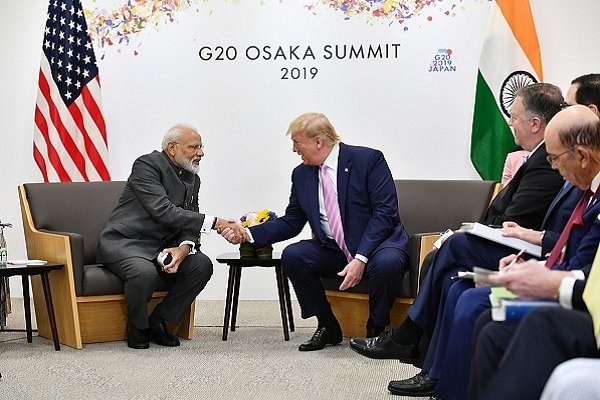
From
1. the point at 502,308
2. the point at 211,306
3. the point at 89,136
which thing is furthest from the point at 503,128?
the point at 502,308

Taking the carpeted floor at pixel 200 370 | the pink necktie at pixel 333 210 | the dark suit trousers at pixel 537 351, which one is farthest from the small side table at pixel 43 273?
the dark suit trousers at pixel 537 351

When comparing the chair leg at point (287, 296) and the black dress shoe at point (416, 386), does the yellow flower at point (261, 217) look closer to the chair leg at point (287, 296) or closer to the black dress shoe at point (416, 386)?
the chair leg at point (287, 296)

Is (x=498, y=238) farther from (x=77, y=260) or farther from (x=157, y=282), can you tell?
(x=77, y=260)

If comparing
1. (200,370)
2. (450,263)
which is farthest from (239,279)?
(450,263)

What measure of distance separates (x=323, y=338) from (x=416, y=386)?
120 cm

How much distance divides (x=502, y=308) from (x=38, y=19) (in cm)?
506

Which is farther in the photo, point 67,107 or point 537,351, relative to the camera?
point 67,107

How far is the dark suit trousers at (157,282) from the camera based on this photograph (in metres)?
5.17

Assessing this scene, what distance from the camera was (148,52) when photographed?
6844mm

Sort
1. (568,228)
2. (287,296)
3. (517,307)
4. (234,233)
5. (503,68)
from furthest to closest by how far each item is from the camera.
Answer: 1. (503,68)
2. (287,296)
3. (234,233)
4. (568,228)
5. (517,307)

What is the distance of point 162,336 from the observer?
5258 mm

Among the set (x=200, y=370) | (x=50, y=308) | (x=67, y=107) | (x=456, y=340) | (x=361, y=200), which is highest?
(x=67, y=107)

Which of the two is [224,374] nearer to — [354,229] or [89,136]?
[354,229]

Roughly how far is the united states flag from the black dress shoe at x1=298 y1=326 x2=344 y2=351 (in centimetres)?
233
